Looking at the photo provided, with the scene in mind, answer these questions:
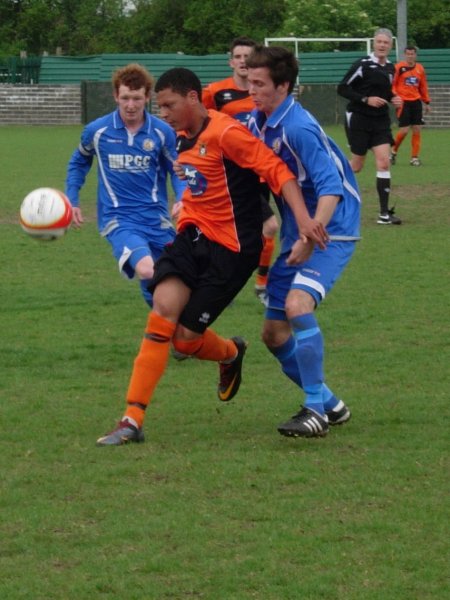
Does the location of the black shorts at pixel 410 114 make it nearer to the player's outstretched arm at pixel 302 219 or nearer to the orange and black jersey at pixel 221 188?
the orange and black jersey at pixel 221 188

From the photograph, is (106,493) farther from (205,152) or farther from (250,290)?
(250,290)

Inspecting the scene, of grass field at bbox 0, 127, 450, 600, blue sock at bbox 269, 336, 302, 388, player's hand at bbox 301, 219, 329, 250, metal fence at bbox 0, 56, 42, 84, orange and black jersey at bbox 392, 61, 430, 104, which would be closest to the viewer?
grass field at bbox 0, 127, 450, 600

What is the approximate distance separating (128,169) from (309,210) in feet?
7.40

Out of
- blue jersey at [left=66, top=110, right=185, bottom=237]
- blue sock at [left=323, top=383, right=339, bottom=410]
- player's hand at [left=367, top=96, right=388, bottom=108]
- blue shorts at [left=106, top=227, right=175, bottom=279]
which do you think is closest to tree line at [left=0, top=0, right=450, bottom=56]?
player's hand at [left=367, top=96, right=388, bottom=108]

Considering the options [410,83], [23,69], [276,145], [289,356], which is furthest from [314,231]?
[23,69]

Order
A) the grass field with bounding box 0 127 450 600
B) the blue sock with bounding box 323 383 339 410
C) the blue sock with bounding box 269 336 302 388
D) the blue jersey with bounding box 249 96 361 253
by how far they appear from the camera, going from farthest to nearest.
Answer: the blue sock with bounding box 269 336 302 388, the blue sock with bounding box 323 383 339 410, the blue jersey with bounding box 249 96 361 253, the grass field with bounding box 0 127 450 600

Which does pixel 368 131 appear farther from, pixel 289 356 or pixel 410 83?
pixel 410 83

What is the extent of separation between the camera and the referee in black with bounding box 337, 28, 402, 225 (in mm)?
14812

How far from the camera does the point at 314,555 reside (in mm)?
4648

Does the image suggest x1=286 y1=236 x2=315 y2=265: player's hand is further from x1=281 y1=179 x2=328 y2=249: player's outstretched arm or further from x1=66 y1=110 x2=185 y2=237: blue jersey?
x1=66 y1=110 x2=185 y2=237: blue jersey

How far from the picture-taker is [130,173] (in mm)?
8391

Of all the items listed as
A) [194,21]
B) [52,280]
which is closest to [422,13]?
[194,21]

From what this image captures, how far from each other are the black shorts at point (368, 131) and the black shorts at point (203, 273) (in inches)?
344

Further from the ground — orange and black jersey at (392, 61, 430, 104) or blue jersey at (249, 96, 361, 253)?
blue jersey at (249, 96, 361, 253)
